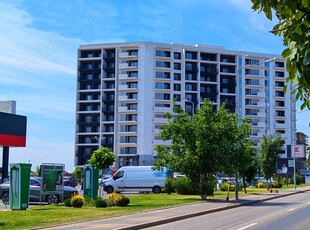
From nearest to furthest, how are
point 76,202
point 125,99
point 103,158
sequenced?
point 76,202
point 103,158
point 125,99

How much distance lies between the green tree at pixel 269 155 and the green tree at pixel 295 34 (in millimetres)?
57939

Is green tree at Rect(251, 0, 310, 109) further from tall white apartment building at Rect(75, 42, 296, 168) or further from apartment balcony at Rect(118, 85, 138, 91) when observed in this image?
apartment balcony at Rect(118, 85, 138, 91)

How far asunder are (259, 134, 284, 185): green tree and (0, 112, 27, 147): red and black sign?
2854 centimetres

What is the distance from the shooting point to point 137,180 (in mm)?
49156

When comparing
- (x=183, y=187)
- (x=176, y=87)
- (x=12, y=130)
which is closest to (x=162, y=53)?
(x=176, y=87)

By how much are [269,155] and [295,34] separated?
5979 cm

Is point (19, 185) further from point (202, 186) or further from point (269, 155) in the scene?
point (269, 155)

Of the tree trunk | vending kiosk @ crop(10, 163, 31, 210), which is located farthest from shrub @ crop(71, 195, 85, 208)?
the tree trunk

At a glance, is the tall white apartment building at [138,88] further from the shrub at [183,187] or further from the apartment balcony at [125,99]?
the shrub at [183,187]

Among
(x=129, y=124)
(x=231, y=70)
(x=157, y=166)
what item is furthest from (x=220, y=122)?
(x=231, y=70)

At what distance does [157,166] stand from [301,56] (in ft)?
107

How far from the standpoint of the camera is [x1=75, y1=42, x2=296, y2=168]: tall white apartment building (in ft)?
364

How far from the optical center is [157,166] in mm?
35562

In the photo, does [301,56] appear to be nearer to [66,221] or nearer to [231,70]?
[66,221]
